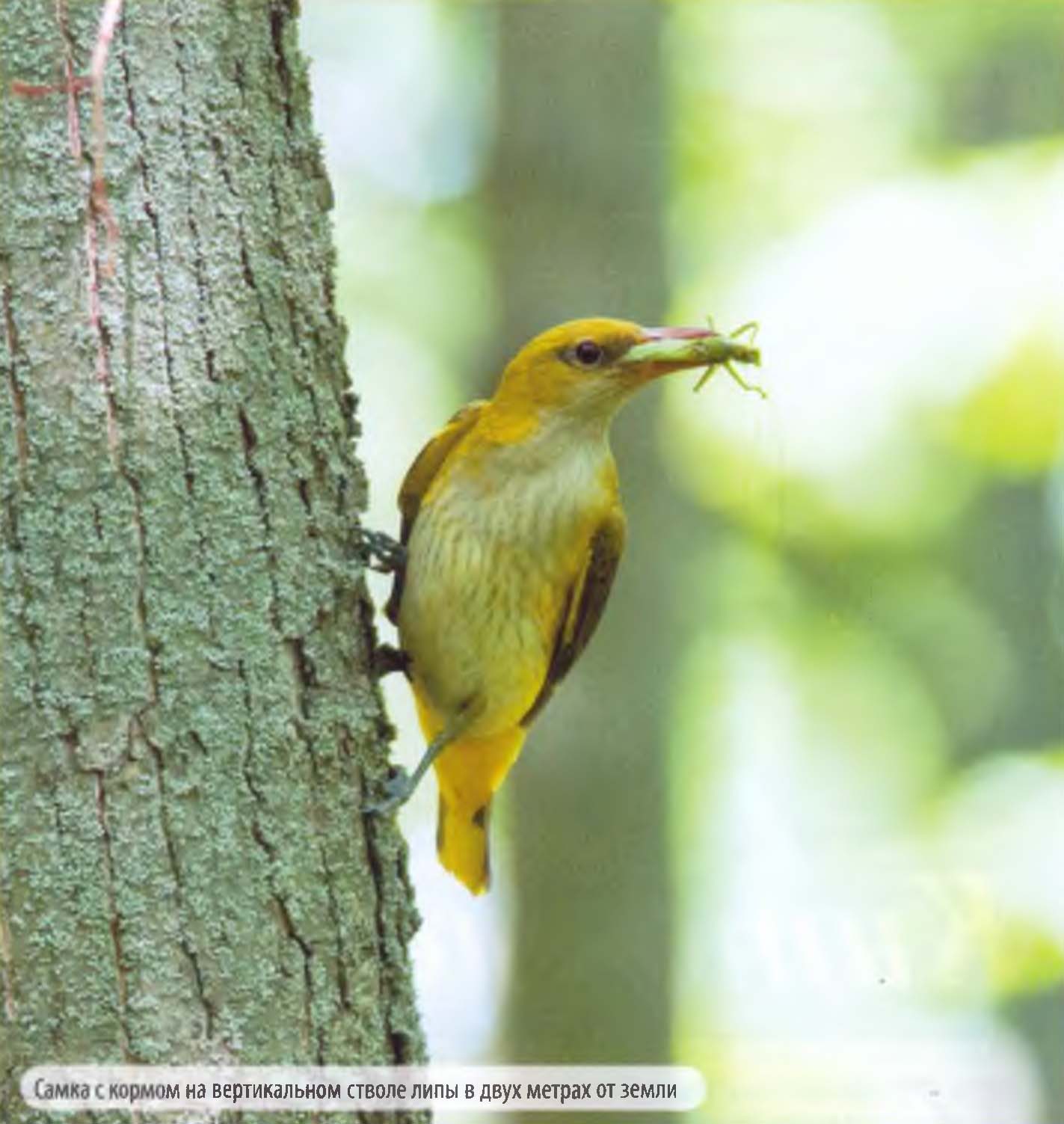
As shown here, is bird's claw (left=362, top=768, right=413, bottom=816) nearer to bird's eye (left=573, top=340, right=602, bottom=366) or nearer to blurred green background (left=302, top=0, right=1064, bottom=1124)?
bird's eye (left=573, top=340, right=602, bottom=366)

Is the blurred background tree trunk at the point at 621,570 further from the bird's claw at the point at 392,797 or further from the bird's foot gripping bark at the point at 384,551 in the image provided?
the bird's claw at the point at 392,797

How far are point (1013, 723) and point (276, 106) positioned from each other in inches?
117

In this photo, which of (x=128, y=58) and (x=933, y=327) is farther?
(x=933, y=327)

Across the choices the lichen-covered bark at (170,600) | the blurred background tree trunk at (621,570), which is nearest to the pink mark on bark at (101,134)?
the lichen-covered bark at (170,600)

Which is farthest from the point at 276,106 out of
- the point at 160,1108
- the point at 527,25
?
the point at 527,25

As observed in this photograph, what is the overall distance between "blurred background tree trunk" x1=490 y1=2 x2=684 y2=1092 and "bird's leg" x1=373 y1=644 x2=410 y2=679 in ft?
3.71

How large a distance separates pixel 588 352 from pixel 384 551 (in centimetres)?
52

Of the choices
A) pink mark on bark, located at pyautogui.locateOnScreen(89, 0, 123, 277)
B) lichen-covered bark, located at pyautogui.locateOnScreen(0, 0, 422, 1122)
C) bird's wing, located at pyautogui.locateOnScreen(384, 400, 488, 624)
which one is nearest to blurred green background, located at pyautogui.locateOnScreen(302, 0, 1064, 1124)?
bird's wing, located at pyautogui.locateOnScreen(384, 400, 488, 624)

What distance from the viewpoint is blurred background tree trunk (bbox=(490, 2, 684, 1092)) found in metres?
4.29

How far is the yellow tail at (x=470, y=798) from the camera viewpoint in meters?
3.64

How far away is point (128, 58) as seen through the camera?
2.57m

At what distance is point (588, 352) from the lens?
11.0 feet

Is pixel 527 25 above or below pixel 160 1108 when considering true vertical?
above

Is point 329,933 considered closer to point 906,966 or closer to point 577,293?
point 577,293
